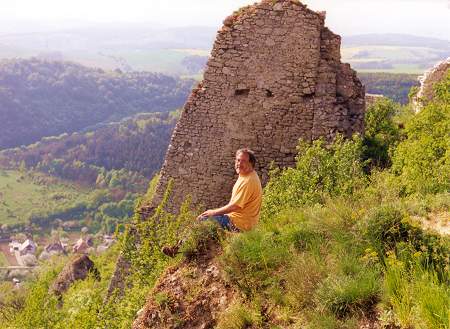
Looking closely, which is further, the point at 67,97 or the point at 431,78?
the point at 67,97

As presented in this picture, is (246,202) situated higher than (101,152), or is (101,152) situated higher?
(246,202)

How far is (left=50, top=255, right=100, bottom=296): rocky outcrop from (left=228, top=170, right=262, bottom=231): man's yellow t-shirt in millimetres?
11010

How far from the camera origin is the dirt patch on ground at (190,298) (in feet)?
16.2

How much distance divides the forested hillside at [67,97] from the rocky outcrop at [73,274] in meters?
132

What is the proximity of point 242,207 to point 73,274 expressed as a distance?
477 inches

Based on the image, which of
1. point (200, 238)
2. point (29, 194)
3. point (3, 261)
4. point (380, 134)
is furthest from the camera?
point (29, 194)

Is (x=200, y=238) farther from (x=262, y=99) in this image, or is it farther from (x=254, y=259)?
(x=262, y=99)

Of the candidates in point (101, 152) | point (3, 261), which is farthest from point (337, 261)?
point (101, 152)

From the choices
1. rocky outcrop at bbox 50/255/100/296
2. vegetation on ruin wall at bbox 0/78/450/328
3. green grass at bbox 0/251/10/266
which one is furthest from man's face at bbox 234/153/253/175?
green grass at bbox 0/251/10/266

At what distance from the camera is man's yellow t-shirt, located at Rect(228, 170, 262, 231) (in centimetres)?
614

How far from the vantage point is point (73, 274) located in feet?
54.7

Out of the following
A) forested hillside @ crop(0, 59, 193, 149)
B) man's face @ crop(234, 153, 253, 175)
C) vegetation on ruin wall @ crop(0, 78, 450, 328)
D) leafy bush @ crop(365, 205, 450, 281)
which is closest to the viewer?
vegetation on ruin wall @ crop(0, 78, 450, 328)

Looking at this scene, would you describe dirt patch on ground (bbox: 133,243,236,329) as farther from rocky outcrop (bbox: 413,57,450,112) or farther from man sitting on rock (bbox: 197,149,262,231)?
rocky outcrop (bbox: 413,57,450,112)

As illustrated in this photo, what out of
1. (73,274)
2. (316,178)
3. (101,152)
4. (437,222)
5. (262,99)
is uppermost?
(262,99)
